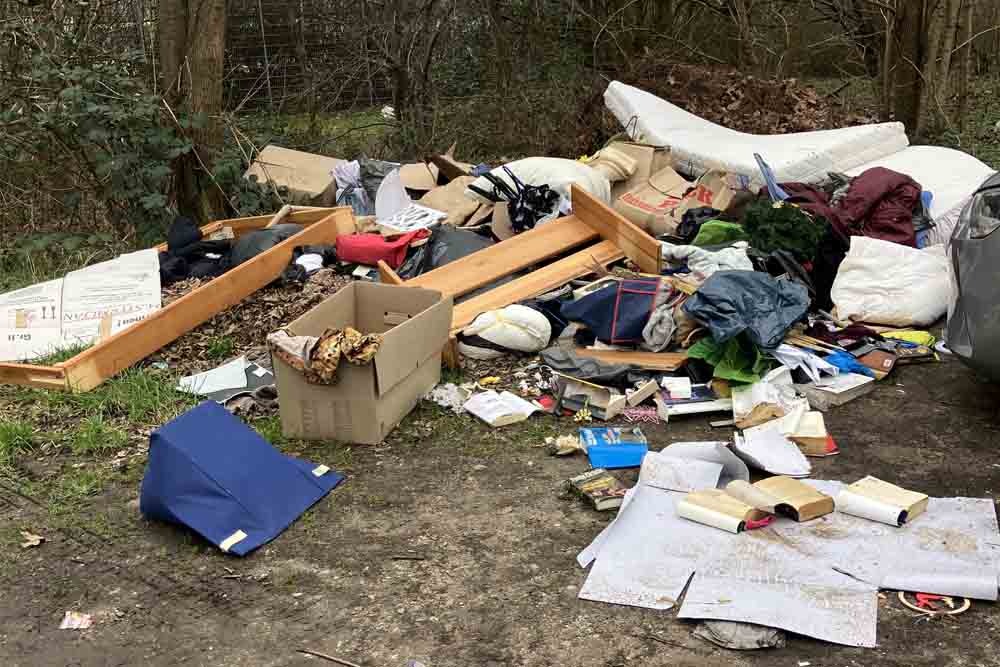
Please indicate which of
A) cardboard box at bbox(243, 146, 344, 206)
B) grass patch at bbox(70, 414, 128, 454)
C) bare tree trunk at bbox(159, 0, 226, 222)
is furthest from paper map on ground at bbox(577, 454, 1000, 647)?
bare tree trunk at bbox(159, 0, 226, 222)

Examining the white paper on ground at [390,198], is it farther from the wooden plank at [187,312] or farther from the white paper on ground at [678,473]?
the white paper on ground at [678,473]

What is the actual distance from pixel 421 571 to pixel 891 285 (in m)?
3.38

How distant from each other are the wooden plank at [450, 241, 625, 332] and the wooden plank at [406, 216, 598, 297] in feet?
0.32

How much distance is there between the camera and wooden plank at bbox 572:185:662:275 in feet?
18.7

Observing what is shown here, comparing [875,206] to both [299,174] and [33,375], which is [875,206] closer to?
[299,174]

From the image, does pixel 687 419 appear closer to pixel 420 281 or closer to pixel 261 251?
pixel 420 281

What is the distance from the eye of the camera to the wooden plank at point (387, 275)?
18.3 ft

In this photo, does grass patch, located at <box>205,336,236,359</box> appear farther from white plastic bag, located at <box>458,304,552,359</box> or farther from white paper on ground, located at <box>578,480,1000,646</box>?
white paper on ground, located at <box>578,480,1000,646</box>

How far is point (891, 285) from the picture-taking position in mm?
5371

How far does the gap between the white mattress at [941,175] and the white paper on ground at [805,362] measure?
160 centimetres

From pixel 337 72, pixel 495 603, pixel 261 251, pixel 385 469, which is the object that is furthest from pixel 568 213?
pixel 337 72

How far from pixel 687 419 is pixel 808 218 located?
1.81m

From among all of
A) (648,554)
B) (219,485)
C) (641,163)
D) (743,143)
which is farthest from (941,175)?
(219,485)

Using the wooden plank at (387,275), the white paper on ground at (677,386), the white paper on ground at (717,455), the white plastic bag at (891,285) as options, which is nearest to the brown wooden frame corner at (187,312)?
the wooden plank at (387,275)
